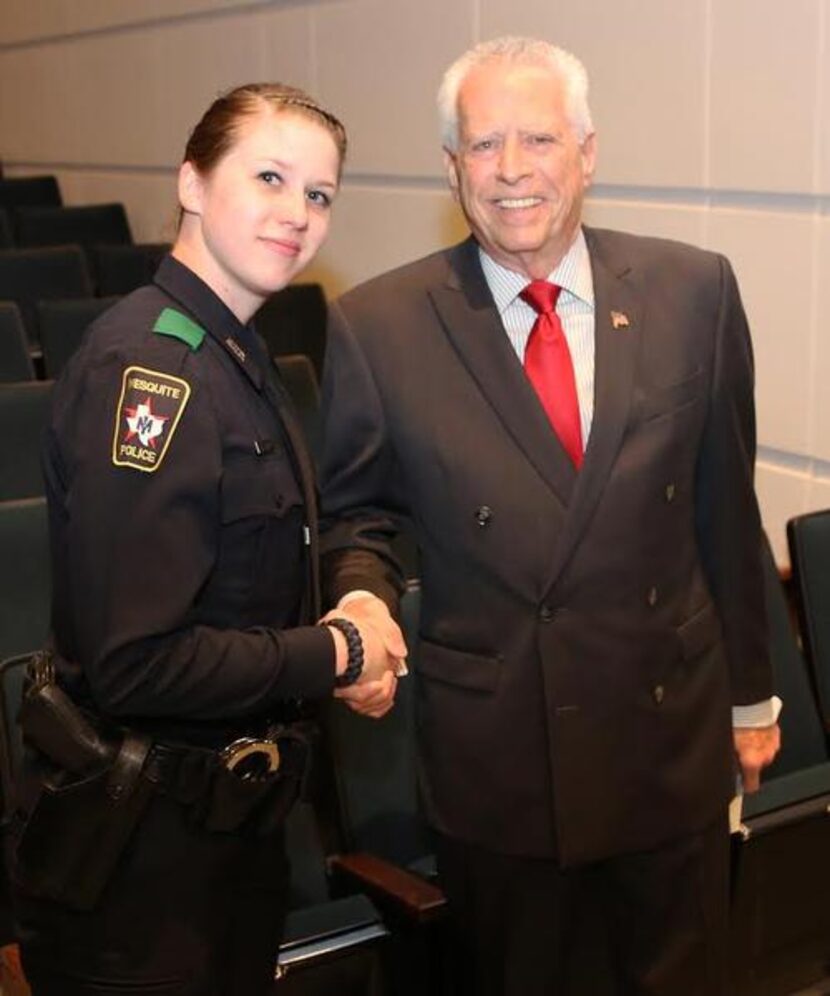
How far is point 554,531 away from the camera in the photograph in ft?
5.60

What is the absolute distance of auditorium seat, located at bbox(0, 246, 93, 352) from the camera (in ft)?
17.4

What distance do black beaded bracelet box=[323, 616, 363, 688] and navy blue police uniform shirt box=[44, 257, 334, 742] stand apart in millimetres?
34

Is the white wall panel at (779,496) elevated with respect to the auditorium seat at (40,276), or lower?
lower

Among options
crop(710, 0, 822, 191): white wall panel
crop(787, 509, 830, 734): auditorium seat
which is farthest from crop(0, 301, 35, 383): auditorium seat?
crop(787, 509, 830, 734): auditorium seat

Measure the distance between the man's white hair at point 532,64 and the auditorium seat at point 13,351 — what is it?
2656 millimetres

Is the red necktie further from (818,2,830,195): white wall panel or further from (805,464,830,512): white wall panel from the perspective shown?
(805,464,830,512): white wall panel

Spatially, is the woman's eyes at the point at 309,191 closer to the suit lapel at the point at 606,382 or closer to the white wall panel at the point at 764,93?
the suit lapel at the point at 606,382

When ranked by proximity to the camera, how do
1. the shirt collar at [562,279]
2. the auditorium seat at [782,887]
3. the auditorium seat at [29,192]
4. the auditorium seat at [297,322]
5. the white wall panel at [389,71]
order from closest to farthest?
the shirt collar at [562,279] → the auditorium seat at [782,887] → the white wall panel at [389,71] → the auditorium seat at [297,322] → the auditorium seat at [29,192]

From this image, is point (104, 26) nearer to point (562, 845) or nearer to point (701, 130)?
point (701, 130)

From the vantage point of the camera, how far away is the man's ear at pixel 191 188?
1525 millimetres

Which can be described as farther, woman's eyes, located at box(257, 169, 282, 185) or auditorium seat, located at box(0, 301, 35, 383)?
auditorium seat, located at box(0, 301, 35, 383)

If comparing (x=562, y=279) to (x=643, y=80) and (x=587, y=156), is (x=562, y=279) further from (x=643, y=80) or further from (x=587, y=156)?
(x=643, y=80)

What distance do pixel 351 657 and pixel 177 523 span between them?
10.2 inches

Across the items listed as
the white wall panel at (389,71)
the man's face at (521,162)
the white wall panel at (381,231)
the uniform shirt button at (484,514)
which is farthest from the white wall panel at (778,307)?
the uniform shirt button at (484,514)
